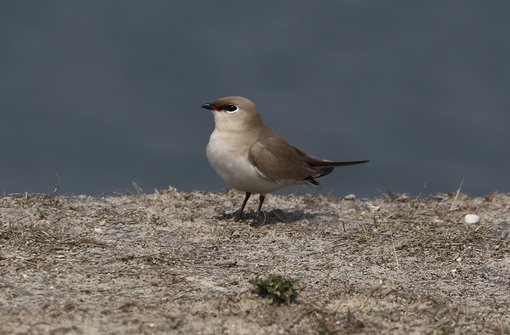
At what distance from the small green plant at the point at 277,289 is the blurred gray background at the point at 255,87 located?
1838 cm

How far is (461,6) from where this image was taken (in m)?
36.3

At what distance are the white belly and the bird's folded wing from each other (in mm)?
52

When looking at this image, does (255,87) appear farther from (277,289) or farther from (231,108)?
(277,289)

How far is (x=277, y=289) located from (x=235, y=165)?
9.02 feet

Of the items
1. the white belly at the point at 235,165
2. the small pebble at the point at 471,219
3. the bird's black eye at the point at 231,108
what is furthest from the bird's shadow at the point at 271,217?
the small pebble at the point at 471,219

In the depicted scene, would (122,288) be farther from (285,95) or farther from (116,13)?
(116,13)

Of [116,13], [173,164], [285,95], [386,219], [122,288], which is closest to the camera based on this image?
[122,288]

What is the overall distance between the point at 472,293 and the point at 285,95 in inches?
891

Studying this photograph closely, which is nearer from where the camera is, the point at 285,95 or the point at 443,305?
the point at 443,305

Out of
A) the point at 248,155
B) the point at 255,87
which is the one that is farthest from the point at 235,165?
the point at 255,87

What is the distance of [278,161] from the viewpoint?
8914mm

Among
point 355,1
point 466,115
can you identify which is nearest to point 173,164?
point 466,115

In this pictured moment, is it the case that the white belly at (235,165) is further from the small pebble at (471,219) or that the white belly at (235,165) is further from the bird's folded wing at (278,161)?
the small pebble at (471,219)

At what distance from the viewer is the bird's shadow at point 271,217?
888cm
